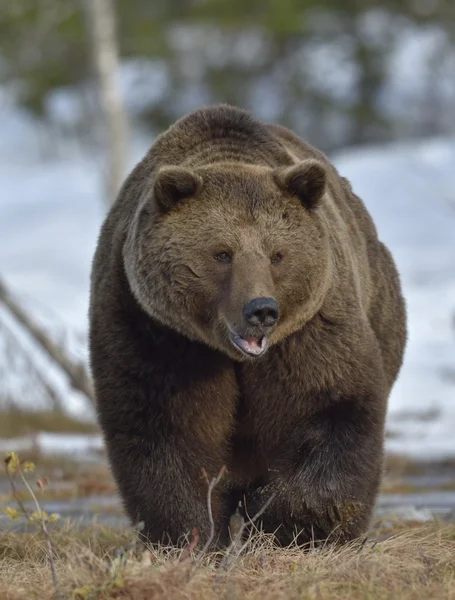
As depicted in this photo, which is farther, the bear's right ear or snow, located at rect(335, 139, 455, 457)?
snow, located at rect(335, 139, 455, 457)

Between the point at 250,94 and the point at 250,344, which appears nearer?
the point at 250,344

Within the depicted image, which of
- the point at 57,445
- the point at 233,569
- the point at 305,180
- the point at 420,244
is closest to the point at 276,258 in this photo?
the point at 305,180

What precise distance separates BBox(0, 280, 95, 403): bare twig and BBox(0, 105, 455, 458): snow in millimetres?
732

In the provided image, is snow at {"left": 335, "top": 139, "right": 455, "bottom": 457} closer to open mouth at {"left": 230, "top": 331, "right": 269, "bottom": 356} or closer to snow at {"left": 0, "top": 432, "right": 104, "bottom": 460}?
snow at {"left": 0, "top": 432, "right": 104, "bottom": 460}

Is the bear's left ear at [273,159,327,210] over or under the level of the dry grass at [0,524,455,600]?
over

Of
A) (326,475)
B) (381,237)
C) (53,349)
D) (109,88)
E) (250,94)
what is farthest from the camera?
(250,94)

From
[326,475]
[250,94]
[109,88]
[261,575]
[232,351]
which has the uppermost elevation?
[250,94]

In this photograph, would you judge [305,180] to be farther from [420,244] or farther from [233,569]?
[420,244]

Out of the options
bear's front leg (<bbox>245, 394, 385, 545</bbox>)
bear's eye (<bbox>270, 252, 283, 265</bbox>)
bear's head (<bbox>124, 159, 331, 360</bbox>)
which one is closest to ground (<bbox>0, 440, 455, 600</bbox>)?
bear's front leg (<bbox>245, 394, 385, 545</bbox>)

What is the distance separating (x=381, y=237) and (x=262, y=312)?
18998 mm

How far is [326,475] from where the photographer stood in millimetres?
5391

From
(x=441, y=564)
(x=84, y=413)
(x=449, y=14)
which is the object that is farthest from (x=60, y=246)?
(x=441, y=564)

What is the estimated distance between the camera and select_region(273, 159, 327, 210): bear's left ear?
206 inches

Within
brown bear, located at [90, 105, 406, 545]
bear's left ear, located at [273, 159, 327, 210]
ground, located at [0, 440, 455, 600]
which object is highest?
bear's left ear, located at [273, 159, 327, 210]
